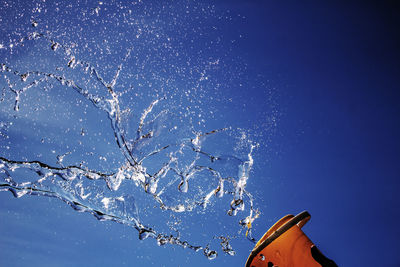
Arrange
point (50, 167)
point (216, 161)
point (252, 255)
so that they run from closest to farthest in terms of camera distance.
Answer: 1. point (252, 255)
2. point (50, 167)
3. point (216, 161)

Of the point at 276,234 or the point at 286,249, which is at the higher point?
the point at 276,234

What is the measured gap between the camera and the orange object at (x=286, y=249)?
2221 millimetres

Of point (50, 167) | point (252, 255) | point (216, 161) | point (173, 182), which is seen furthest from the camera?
point (173, 182)

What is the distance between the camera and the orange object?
2.22 metres

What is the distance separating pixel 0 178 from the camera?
372 centimetres

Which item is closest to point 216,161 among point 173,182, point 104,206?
point 173,182

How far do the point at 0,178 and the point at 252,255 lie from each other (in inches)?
134

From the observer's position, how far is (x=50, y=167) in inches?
142

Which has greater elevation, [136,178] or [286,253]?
[136,178]

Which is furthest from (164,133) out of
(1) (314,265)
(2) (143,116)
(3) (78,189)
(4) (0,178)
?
(1) (314,265)

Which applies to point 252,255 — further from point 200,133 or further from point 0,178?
point 0,178

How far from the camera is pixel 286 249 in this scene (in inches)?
89.3

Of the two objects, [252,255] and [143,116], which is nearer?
[252,255]

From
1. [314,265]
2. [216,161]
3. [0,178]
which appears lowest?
[314,265]
